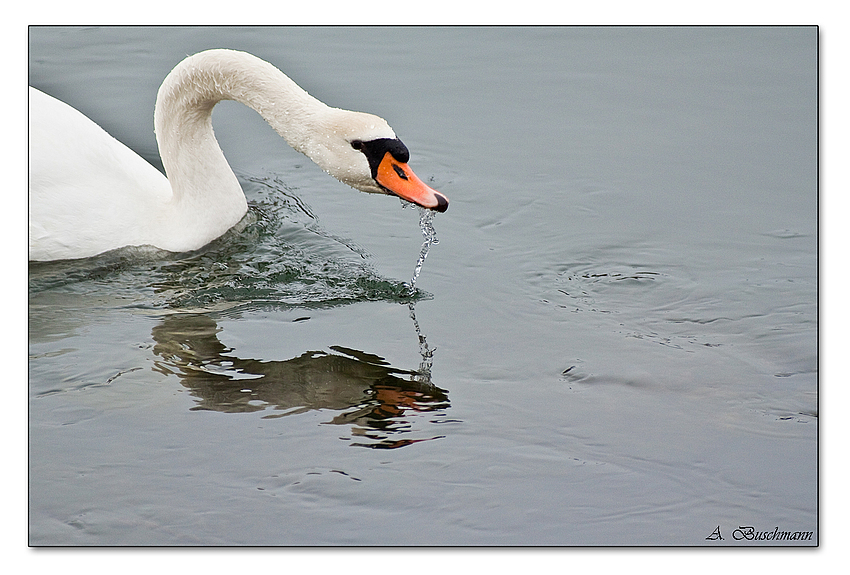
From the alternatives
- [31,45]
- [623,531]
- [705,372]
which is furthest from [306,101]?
[623,531]

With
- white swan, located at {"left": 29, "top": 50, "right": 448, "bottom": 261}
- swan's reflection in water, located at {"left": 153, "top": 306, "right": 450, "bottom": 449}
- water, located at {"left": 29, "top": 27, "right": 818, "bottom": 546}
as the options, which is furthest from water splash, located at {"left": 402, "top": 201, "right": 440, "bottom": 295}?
swan's reflection in water, located at {"left": 153, "top": 306, "right": 450, "bottom": 449}

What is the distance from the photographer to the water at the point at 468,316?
3.92 meters

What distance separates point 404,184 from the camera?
5.05m

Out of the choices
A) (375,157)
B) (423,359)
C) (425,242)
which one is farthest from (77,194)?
(423,359)

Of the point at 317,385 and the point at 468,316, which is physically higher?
the point at 468,316

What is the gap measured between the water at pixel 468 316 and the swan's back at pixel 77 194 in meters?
0.13

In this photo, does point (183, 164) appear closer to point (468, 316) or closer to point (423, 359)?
point (468, 316)

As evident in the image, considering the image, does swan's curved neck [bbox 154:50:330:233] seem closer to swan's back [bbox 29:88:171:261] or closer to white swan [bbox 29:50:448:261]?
white swan [bbox 29:50:448:261]

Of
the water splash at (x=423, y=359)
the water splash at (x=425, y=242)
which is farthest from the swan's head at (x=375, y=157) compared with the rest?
the water splash at (x=423, y=359)

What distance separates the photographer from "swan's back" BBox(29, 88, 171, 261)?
576cm

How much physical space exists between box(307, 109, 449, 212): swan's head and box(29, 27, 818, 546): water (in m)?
0.69

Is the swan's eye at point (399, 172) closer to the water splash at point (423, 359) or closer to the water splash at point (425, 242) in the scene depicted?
the water splash at point (425, 242)

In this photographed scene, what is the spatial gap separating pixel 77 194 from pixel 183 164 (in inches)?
24.7

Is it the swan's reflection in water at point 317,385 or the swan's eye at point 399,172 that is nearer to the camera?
the swan's reflection in water at point 317,385
